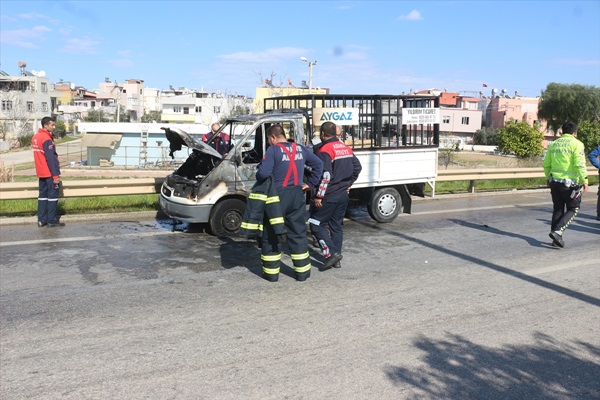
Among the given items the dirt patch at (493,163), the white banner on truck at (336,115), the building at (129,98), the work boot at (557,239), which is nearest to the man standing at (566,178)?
the work boot at (557,239)

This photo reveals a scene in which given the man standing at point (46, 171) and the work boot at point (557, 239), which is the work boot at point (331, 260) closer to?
the work boot at point (557, 239)

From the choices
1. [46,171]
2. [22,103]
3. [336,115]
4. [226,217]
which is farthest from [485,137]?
[46,171]

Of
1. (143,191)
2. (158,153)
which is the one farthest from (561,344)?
(158,153)

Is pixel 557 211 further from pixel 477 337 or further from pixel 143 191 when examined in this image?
pixel 143 191

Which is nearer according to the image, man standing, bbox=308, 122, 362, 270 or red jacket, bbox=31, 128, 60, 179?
man standing, bbox=308, 122, 362, 270

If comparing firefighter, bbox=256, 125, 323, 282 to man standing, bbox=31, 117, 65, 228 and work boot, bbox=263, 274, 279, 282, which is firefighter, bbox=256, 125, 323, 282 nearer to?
work boot, bbox=263, 274, 279, 282

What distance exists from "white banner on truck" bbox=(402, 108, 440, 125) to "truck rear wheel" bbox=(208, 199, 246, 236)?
3606mm

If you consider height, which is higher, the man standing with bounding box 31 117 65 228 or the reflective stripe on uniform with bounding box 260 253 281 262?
the man standing with bounding box 31 117 65 228

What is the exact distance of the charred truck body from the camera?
923cm

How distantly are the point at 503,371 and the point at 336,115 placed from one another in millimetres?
6424

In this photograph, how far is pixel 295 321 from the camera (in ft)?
17.8

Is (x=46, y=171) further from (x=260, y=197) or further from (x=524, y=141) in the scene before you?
(x=524, y=141)

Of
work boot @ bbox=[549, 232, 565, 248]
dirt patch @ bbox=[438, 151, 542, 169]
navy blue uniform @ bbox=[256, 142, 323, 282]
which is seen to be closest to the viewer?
navy blue uniform @ bbox=[256, 142, 323, 282]

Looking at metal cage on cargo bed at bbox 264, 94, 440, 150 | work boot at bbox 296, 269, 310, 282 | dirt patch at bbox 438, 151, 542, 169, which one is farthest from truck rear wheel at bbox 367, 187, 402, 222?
dirt patch at bbox 438, 151, 542, 169
